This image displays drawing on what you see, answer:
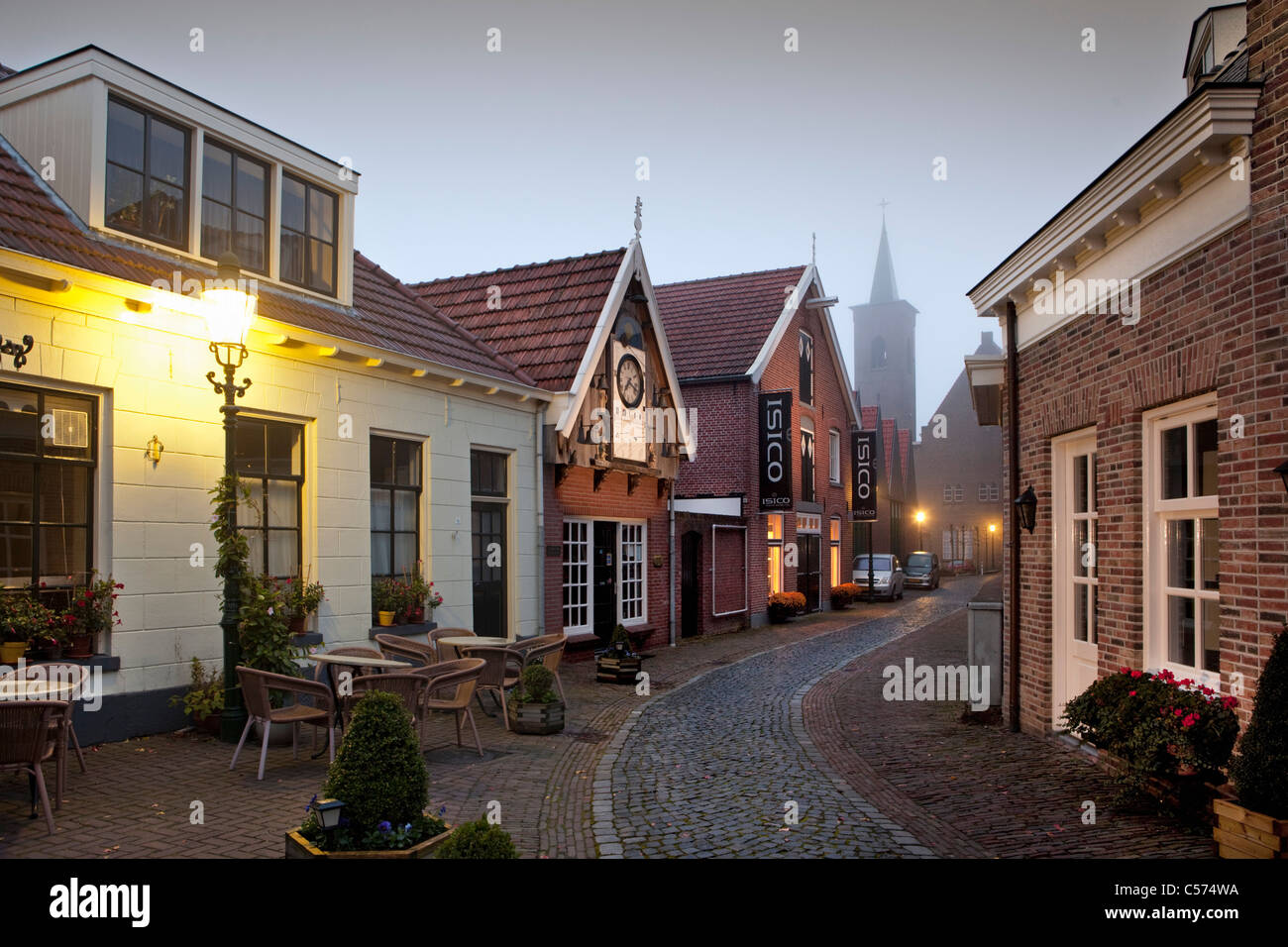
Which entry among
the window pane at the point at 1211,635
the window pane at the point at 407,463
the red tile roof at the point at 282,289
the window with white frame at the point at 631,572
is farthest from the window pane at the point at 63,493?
the window with white frame at the point at 631,572

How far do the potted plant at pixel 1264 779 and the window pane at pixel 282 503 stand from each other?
27.9 feet

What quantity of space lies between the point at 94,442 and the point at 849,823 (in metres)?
6.76

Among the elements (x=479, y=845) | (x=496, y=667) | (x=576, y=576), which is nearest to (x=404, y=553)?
(x=496, y=667)

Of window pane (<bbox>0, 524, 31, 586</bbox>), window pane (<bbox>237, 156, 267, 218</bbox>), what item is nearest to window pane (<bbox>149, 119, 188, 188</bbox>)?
window pane (<bbox>237, 156, 267, 218</bbox>)

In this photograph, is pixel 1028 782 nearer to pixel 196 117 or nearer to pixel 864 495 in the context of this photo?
pixel 196 117

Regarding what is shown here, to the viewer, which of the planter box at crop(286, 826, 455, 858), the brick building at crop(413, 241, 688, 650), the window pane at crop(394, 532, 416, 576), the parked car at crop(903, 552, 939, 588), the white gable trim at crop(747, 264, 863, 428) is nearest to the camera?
the planter box at crop(286, 826, 455, 858)

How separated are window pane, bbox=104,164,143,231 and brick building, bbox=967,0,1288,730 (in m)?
8.37

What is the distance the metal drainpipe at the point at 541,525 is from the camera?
555 inches

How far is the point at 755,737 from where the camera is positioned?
9453mm

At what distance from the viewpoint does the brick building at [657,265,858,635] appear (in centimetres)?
2105

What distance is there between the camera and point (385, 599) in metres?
11.3

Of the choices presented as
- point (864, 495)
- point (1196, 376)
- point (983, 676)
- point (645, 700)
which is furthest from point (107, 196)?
point (864, 495)

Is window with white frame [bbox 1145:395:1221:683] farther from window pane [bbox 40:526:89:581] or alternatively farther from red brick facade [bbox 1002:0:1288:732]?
window pane [bbox 40:526:89:581]

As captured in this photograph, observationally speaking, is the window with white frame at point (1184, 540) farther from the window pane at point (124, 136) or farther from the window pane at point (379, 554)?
the window pane at point (124, 136)
